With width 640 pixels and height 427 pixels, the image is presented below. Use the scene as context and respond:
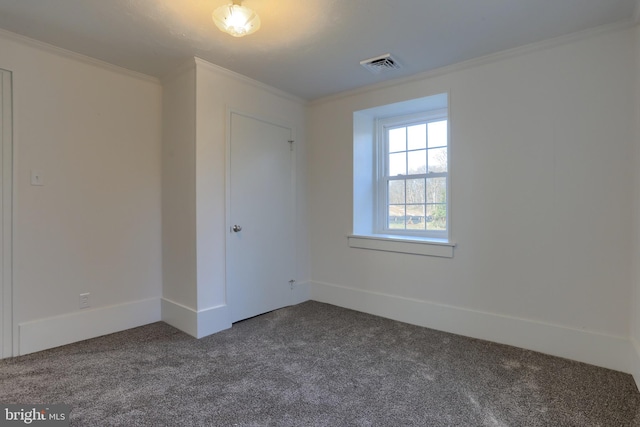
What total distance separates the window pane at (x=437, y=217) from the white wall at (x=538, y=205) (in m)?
0.39

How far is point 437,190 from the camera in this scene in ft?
11.3

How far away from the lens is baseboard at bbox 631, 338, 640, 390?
2.07 meters

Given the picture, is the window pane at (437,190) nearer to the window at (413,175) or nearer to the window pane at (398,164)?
the window at (413,175)

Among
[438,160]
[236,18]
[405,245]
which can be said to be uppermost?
[236,18]

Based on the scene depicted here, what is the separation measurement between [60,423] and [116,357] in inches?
30.5

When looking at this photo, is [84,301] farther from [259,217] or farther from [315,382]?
[315,382]

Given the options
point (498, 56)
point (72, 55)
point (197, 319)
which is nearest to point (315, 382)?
point (197, 319)

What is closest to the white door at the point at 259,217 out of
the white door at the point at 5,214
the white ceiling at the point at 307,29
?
the white ceiling at the point at 307,29

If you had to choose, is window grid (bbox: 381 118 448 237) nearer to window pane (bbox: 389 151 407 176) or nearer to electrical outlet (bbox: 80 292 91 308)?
window pane (bbox: 389 151 407 176)

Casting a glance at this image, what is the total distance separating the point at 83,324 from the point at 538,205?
3.87 metres

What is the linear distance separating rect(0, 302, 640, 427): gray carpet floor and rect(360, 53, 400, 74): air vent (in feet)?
7.82

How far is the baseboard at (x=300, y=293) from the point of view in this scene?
388 centimetres

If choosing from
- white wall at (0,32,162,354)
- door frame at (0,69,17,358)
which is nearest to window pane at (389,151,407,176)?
white wall at (0,32,162,354)

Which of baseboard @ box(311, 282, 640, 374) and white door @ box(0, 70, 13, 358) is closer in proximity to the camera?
baseboard @ box(311, 282, 640, 374)
